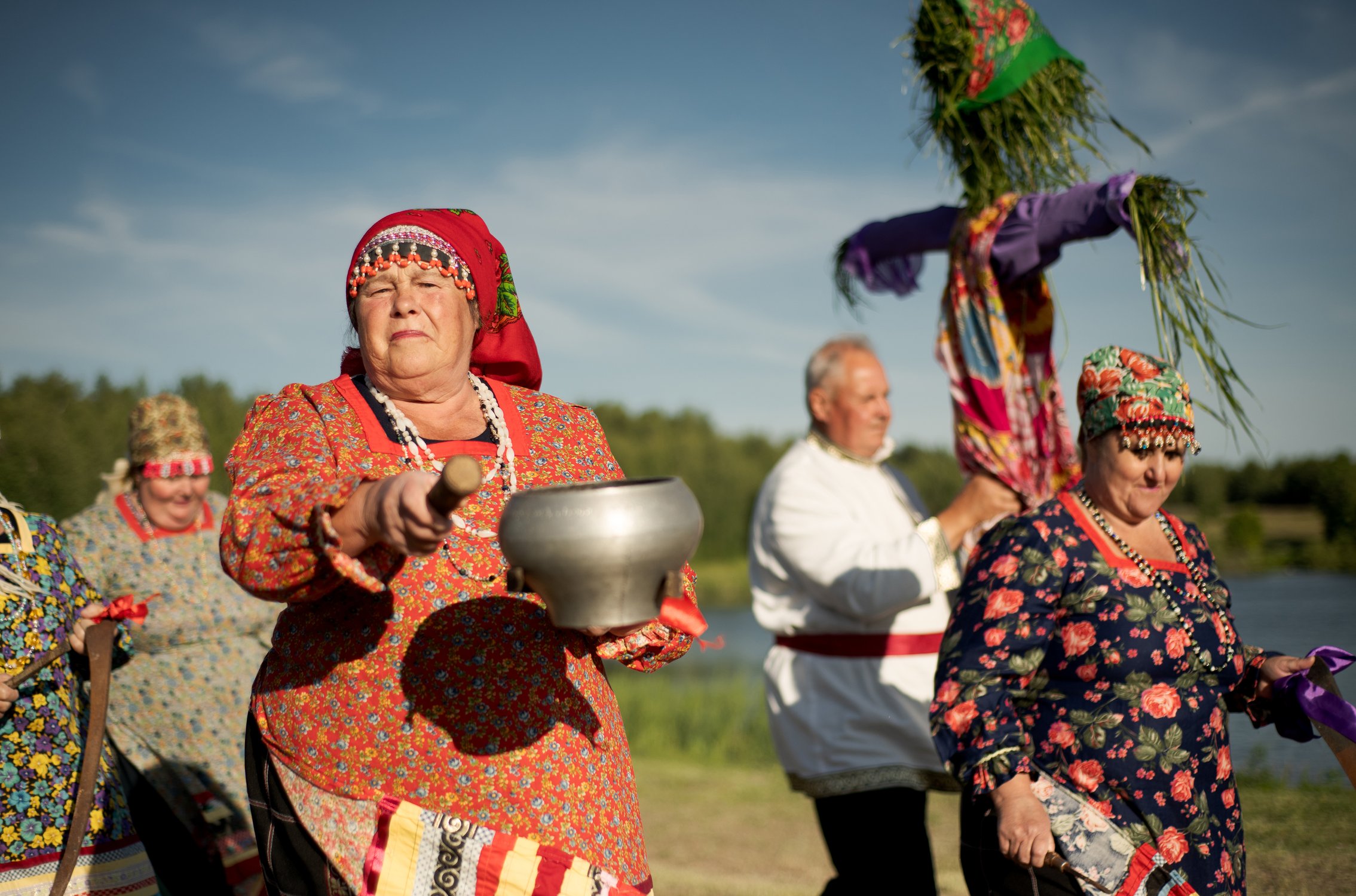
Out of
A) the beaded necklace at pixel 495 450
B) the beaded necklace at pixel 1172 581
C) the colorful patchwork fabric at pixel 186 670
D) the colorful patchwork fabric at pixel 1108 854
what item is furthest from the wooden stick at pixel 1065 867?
the colorful patchwork fabric at pixel 186 670

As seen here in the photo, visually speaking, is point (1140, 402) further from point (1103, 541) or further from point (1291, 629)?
point (1291, 629)

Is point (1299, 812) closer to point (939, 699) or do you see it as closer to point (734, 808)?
point (734, 808)

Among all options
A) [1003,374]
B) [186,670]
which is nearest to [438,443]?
[1003,374]

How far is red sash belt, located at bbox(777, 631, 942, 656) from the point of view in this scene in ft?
12.6

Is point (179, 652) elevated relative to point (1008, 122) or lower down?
lower down

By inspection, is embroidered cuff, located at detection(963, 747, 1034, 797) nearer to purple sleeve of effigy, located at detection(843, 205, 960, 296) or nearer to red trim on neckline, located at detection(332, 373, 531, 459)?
red trim on neckline, located at detection(332, 373, 531, 459)

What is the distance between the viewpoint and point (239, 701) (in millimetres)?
4289

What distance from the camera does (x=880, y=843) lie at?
3621mm

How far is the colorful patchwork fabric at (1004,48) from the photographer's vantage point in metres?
3.78

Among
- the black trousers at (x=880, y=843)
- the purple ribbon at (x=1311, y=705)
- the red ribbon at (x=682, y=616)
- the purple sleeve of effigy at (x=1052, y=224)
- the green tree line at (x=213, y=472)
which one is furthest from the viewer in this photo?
the green tree line at (x=213, y=472)

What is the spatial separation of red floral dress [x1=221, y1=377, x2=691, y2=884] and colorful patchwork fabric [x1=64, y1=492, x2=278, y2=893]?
7.54 ft

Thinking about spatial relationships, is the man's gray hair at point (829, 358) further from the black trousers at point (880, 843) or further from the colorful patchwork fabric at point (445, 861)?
the colorful patchwork fabric at point (445, 861)

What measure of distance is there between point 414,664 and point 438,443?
0.42 meters

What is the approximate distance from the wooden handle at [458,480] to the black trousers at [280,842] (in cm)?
83
